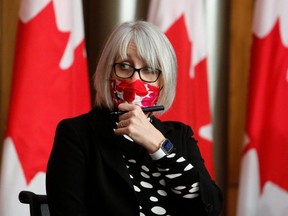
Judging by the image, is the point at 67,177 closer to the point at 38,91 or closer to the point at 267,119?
the point at 38,91

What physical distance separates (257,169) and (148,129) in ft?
4.02

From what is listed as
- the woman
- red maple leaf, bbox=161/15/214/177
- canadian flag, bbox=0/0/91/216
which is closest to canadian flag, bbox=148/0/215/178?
red maple leaf, bbox=161/15/214/177

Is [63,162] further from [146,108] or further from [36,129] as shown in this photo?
[36,129]

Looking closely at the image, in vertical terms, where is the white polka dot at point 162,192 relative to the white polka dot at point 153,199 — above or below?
above

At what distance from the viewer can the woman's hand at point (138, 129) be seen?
4.28ft

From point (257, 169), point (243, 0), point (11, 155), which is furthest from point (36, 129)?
point (243, 0)

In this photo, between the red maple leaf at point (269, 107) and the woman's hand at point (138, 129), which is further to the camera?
the red maple leaf at point (269, 107)

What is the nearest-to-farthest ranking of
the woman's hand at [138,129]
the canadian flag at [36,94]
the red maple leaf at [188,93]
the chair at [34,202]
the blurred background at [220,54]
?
the woman's hand at [138,129] < the chair at [34,202] < the canadian flag at [36,94] < the red maple leaf at [188,93] < the blurred background at [220,54]

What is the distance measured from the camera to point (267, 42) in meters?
2.43

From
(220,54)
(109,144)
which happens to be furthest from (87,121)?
(220,54)

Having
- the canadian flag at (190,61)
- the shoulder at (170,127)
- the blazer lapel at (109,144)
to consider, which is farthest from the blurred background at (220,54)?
the blazer lapel at (109,144)

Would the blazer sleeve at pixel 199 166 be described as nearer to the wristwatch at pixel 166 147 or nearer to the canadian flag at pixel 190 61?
the wristwatch at pixel 166 147

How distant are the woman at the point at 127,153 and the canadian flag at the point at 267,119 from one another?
1.00m

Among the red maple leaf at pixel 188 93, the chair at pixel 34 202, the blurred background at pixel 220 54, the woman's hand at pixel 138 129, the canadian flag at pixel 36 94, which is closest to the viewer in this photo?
the woman's hand at pixel 138 129
